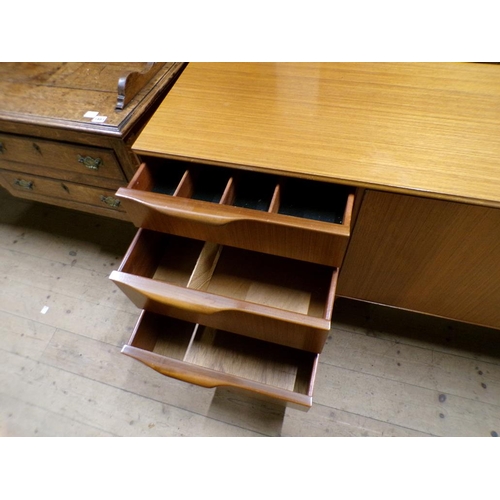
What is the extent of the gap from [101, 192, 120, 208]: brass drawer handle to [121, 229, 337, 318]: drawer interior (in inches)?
10.7

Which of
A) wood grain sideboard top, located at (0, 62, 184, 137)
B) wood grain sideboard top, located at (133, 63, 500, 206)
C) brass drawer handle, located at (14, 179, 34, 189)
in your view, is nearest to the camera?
wood grain sideboard top, located at (133, 63, 500, 206)

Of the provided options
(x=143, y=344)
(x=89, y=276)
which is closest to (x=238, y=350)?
(x=143, y=344)

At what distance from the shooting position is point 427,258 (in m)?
0.68

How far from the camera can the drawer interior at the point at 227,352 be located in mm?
743

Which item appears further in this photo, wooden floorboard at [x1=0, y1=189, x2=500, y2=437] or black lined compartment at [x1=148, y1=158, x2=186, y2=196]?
wooden floorboard at [x1=0, y1=189, x2=500, y2=437]

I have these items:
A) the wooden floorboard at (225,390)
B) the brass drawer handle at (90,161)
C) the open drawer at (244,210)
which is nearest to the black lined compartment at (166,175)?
the open drawer at (244,210)

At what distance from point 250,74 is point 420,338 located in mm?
907

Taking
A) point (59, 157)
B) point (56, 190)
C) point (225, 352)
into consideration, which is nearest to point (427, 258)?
point (225, 352)

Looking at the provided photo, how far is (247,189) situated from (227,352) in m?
0.40

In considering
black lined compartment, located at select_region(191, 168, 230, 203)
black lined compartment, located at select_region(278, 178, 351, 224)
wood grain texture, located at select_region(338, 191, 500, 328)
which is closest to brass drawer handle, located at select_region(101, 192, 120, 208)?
black lined compartment, located at select_region(191, 168, 230, 203)

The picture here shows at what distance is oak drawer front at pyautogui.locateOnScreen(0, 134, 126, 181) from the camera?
861mm

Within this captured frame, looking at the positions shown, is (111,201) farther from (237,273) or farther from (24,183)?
(237,273)

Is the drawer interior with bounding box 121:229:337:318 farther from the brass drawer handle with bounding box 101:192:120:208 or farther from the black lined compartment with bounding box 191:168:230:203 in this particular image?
the brass drawer handle with bounding box 101:192:120:208

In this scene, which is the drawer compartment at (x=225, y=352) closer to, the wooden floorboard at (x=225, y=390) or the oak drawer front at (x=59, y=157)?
the wooden floorboard at (x=225, y=390)
